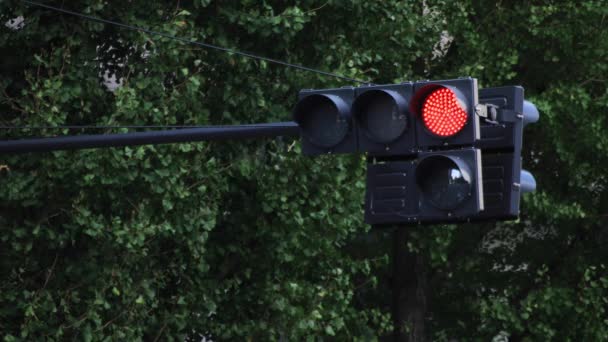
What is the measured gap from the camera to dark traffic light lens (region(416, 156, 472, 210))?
811cm

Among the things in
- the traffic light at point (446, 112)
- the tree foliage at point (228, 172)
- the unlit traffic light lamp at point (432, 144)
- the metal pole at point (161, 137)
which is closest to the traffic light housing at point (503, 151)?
the unlit traffic light lamp at point (432, 144)

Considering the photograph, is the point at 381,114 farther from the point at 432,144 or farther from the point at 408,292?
the point at 408,292

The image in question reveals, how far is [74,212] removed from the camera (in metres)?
17.8

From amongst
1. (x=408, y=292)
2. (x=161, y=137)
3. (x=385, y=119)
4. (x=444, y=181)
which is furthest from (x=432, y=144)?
(x=408, y=292)

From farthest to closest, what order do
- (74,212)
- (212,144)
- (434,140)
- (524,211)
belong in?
(524,211) < (212,144) < (74,212) < (434,140)

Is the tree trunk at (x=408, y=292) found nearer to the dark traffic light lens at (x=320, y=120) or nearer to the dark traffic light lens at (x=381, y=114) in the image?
the dark traffic light lens at (x=320, y=120)

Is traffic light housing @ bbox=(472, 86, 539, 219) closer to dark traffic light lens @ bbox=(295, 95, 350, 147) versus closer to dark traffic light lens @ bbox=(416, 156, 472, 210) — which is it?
dark traffic light lens @ bbox=(416, 156, 472, 210)

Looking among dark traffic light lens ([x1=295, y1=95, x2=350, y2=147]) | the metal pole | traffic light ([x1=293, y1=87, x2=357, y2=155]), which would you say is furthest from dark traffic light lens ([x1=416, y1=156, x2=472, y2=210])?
the metal pole

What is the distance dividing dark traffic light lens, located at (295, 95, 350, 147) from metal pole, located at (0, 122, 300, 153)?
2.02 ft

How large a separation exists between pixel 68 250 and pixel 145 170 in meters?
1.61

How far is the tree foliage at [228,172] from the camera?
1795 cm

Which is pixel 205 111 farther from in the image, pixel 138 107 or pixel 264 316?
pixel 264 316

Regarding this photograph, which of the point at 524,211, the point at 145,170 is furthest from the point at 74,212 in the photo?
the point at 524,211

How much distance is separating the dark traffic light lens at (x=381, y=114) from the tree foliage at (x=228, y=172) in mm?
Result: 9101
